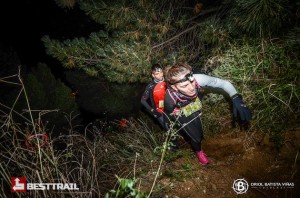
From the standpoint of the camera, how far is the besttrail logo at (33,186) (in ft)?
7.16

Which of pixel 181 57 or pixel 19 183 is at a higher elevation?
pixel 181 57

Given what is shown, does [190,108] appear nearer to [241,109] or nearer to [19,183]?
[241,109]

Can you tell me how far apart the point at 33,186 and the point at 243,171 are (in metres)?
2.42

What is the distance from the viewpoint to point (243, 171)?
3057 mm

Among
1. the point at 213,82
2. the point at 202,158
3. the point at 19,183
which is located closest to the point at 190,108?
the point at 213,82

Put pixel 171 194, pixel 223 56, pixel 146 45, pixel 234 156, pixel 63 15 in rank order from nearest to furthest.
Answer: pixel 171 194
pixel 234 156
pixel 223 56
pixel 146 45
pixel 63 15

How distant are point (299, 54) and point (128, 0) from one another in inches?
116

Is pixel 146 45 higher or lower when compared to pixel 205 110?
higher

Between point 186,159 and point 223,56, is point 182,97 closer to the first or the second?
point 186,159

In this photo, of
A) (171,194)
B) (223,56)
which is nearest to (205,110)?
(223,56)

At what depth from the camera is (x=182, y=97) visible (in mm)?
3049

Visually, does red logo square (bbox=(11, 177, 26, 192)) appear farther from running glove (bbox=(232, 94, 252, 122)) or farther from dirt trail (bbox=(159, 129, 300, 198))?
running glove (bbox=(232, 94, 252, 122))

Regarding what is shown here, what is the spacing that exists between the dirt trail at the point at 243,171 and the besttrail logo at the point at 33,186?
104 cm

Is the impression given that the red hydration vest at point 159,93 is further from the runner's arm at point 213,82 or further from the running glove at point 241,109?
the running glove at point 241,109
